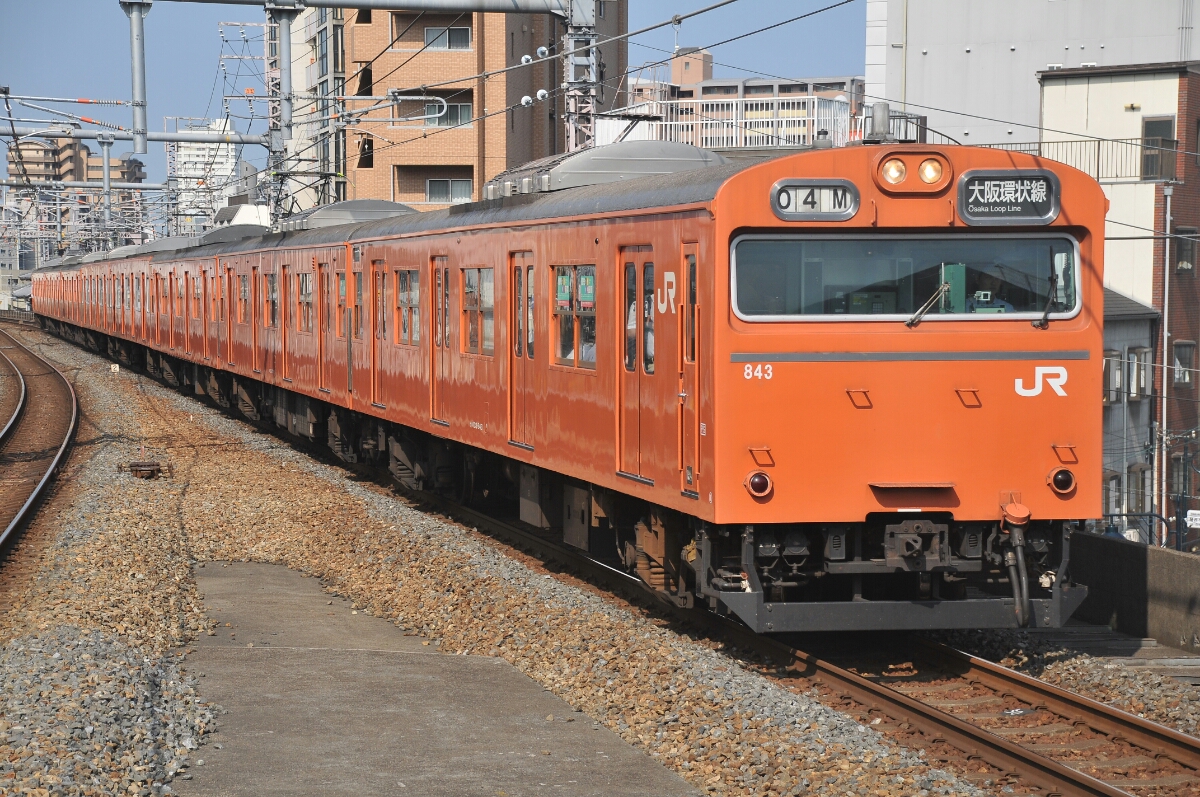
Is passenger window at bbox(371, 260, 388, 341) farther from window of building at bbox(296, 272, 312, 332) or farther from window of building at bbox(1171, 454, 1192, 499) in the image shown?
window of building at bbox(1171, 454, 1192, 499)

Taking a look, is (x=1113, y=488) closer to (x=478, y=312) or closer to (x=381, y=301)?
(x=381, y=301)

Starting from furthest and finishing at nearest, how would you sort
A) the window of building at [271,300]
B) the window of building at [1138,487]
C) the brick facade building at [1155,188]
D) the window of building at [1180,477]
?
the brick facade building at [1155,188] < the window of building at [1180,477] < the window of building at [1138,487] < the window of building at [271,300]

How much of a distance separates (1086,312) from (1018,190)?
75 cm

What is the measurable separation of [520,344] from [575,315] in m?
1.26

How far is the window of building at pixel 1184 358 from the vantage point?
26856 millimetres

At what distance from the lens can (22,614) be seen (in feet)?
31.1

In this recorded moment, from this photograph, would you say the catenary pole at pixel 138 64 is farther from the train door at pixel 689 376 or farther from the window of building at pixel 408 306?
the train door at pixel 689 376

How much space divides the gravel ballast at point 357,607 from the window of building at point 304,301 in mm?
2351

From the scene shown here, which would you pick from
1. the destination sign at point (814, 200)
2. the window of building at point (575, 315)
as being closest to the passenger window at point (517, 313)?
the window of building at point (575, 315)

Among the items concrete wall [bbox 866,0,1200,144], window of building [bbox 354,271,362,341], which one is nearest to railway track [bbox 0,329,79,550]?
window of building [bbox 354,271,362,341]

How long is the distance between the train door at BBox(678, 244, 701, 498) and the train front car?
24cm

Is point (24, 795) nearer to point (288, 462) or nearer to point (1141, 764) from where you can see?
point (1141, 764)

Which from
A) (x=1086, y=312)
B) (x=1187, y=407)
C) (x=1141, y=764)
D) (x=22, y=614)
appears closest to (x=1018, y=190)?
(x=1086, y=312)

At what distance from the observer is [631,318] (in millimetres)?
8977
